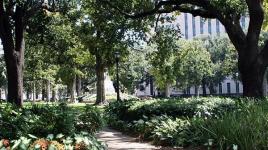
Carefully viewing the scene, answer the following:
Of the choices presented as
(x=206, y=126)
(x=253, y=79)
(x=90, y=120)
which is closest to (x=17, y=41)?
(x=90, y=120)

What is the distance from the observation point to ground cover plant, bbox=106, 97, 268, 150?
8852mm

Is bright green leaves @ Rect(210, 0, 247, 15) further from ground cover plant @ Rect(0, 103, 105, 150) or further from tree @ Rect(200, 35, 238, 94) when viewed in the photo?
tree @ Rect(200, 35, 238, 94)

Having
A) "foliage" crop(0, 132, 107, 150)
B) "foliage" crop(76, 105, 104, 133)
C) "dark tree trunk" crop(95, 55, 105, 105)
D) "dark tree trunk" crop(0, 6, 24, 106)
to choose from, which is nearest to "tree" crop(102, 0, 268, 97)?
"dark tree trunk" crop(0, 6, 24, 106)

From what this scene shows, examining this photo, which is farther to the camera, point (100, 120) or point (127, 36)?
point (127, 36)

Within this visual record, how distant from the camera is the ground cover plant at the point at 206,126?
29.0ft

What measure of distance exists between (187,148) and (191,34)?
12968 cm

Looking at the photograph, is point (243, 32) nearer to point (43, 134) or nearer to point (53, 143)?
point (43, 134)

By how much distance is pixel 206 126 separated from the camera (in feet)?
34.5

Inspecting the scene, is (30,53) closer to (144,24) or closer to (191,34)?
(144,24)

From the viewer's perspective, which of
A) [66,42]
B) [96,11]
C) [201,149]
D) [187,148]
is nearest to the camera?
[201,149]

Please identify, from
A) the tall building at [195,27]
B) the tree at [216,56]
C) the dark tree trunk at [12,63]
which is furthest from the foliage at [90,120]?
the tall building at [195,27]

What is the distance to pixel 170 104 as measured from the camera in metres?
16.9

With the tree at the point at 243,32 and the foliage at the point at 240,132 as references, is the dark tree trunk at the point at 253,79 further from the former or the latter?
the foliage at the point at 240,132

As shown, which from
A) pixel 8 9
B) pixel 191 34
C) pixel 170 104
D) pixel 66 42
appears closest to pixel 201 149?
pixel 170 104
